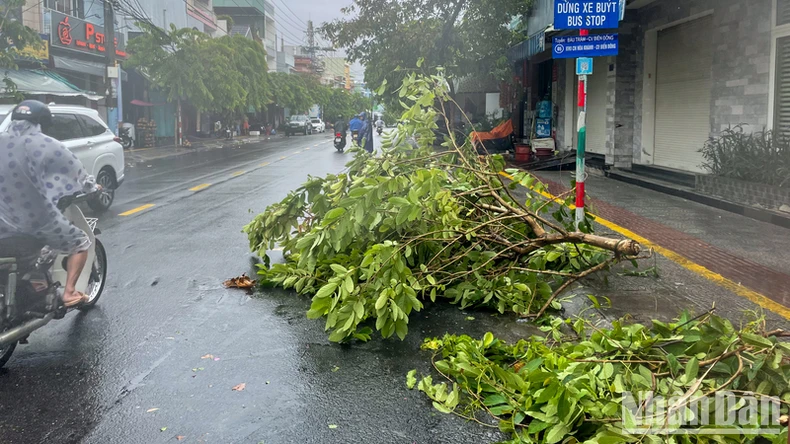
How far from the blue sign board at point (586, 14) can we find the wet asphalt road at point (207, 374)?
138 inches

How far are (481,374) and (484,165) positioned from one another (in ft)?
10.7

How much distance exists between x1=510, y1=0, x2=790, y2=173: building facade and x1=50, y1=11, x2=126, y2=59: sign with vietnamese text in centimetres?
1769

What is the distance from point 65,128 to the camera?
447 inches

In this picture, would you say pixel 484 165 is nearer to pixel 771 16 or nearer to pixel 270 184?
pixel 771 16

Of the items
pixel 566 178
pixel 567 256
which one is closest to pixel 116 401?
pixel 567 256

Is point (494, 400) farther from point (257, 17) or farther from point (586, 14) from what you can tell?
point (257, 17)

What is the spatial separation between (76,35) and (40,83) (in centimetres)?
527

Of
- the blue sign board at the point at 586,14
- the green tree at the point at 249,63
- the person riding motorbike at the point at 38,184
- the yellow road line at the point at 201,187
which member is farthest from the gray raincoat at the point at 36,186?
the green tree at the point at 249,63

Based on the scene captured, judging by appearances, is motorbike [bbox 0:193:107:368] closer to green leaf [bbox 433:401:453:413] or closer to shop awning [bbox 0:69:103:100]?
green leaf [bbox 433:401:453:413]

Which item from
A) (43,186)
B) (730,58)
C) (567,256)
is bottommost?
(567,256)

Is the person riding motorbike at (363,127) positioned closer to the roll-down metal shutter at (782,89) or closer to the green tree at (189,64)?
the roll-down metal shutter at (782,89)

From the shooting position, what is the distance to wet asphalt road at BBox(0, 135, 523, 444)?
3584 mm

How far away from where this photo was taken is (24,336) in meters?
4.53

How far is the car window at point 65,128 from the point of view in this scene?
11.1 metres
